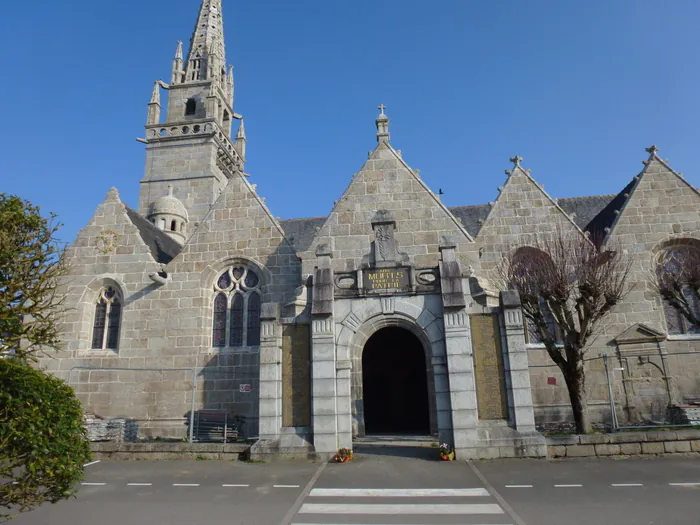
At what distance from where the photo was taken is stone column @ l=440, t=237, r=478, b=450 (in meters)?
10.7

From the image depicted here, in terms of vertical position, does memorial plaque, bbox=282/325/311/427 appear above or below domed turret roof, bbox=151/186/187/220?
below

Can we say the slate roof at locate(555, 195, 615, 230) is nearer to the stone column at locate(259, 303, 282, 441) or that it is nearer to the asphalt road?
the asphalt road

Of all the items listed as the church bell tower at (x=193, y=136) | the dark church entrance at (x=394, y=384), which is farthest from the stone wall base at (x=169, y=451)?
the church bell tower at (x=193, y=136)

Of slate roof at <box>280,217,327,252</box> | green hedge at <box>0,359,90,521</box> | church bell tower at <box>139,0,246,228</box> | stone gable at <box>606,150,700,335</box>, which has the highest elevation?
church bell tower at <box>139,0,246,228</box>

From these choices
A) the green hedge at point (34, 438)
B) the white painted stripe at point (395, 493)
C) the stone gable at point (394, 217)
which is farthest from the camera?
the stone gable at point (394, 217)

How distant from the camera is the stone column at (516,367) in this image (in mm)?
10586

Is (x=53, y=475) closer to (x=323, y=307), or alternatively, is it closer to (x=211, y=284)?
(x=323, y=307)

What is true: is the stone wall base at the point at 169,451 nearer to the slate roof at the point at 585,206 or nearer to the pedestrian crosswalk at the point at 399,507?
the pedestrian crosswalk at the point at 399,507

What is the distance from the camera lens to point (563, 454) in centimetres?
1050

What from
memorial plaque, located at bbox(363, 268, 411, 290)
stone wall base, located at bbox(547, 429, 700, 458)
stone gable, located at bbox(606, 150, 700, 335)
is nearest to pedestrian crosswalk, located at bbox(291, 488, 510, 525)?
stone wall base, located at bbox(547, 429, 700, 458)

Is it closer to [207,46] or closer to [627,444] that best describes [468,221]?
[627,444]

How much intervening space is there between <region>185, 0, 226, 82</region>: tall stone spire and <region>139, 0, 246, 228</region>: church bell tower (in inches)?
3.0

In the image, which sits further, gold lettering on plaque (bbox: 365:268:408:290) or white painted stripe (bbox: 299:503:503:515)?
gold lettering on plaque (bbox: 365:268:408:290)

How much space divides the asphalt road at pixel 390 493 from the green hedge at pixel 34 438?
1644mm
